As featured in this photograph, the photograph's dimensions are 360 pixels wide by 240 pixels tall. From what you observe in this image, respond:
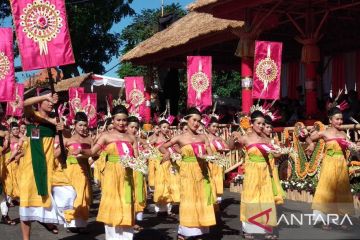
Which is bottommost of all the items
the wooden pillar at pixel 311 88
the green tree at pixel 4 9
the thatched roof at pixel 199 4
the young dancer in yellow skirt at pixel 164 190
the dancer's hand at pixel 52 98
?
the young dancer in yellow skirt at pixel 164 190

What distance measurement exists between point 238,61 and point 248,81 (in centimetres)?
855

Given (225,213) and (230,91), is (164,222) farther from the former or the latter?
(230,91)

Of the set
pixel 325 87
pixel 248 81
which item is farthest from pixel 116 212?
pixel 325 87

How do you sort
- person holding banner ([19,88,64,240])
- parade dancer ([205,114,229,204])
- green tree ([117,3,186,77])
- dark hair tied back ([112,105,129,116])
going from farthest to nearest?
green tree ([117,3,186,77]) < parade dancer ([205,114,229,204]) < dark hair tied back ([112,105,129,116]) < person holding banner ([19,88,64,240])

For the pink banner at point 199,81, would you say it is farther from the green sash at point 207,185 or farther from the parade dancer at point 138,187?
the green sash at point 207,185

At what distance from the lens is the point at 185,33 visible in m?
18.7

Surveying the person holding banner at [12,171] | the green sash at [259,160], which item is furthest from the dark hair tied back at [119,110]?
the person holding banner at [12,171]

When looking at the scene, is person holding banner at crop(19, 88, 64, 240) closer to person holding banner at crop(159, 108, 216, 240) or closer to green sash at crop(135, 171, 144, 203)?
green sash at crop(135, 171, 144, 203)

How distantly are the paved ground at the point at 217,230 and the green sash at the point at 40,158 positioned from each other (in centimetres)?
136

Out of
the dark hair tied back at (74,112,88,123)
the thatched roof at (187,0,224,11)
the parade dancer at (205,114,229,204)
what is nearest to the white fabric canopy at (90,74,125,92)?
the thatched roof at (187,0,224,11)

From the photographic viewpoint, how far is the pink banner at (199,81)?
13.7 meters

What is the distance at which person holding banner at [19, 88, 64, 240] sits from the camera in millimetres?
7281

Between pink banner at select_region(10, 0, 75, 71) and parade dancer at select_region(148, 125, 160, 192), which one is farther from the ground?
pink banner at select_region(10, 0, 75, 71)

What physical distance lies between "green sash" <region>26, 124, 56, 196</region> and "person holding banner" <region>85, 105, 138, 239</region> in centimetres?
53
